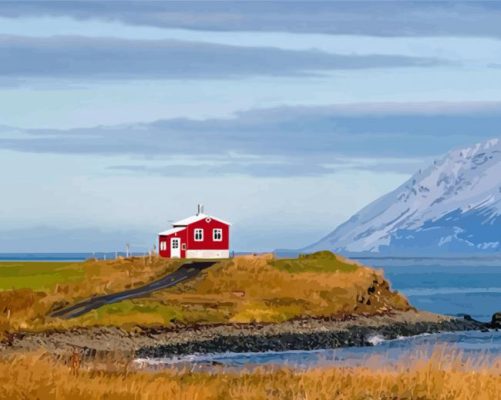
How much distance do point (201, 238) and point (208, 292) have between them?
26.6 m

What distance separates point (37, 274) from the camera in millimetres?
85750

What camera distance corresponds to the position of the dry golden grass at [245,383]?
55.4ft

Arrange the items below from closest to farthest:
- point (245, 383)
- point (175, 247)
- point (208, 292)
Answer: point (245, 383) → point (208, 292) → point (175, 247)

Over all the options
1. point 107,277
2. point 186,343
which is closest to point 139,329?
point 186,343

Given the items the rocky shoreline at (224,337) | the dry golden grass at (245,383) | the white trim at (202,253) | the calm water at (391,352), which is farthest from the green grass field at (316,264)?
the dry golden grass at (245,383)

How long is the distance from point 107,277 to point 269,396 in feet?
210

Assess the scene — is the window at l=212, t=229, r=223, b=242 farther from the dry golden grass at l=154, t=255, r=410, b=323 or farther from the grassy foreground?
the dry golden grass at l=154, t=255, r=410, b=323

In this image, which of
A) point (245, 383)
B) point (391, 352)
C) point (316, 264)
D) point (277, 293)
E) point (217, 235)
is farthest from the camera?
point (217, 235)

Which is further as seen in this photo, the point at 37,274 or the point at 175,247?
the point at 175,247

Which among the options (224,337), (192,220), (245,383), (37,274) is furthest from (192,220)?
(245,383)

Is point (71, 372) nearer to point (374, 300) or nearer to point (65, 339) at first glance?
point (65, 339)

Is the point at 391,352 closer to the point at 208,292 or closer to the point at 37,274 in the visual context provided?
the point at 208,292

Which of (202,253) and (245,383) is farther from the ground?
(202,253)

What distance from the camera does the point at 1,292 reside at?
65812 mm
